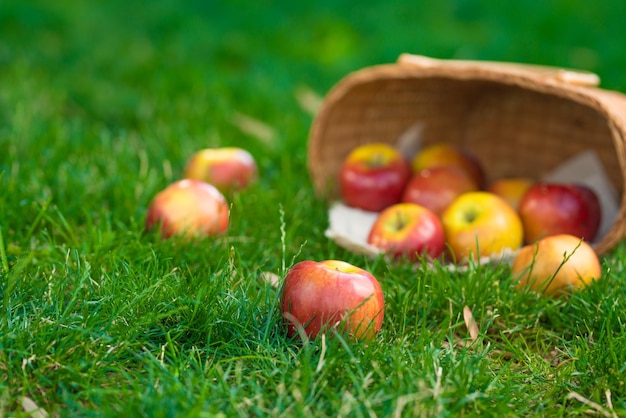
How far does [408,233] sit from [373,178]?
570 millimetres

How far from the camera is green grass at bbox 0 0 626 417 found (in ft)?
4.99

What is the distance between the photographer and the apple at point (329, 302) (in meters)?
1.71

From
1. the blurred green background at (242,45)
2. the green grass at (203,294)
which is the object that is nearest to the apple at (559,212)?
the green grass at (203,294)

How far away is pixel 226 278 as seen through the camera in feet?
6.12

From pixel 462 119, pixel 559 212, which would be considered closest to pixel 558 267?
pixel 559 212

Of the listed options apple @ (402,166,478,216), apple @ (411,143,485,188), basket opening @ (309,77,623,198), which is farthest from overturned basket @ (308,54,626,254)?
apple @ (402,166,478,216)

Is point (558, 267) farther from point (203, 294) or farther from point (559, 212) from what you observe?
point (203, 294)

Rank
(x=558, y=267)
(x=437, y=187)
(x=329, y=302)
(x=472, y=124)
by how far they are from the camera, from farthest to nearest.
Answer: (x=472, y=124), (x=437, y=187), (x=558, y=267), (x=329, y=302)

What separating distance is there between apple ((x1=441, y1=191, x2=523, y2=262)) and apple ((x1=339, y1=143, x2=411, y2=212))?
412mm

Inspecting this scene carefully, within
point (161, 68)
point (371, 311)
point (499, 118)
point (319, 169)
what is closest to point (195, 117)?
point (161, 68)

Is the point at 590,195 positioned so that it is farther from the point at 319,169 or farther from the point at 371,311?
the point at 371,311

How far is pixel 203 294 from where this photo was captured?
1799mm

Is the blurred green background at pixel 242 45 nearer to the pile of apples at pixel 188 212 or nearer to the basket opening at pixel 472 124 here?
the basket opening at pixel 472 124

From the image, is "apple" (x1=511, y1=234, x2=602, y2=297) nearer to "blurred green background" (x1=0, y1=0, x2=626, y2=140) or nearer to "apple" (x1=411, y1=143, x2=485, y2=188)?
"apple" (x1=411, y1=143, x2=485, y2=188)
